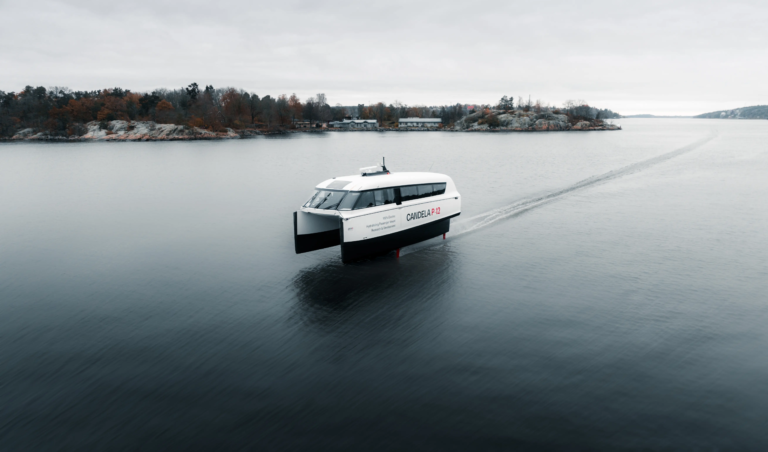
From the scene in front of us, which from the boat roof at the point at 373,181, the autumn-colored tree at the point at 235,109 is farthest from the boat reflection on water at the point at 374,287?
the autumn-colored tree at the point at 235,109

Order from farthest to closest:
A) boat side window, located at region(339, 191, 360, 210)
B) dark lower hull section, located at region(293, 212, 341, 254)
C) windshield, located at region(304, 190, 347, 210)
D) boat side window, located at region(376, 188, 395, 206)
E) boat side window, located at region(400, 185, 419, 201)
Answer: boat side window, located at region(400, 185, 419, 201), boat side window, located at region(376, 188, 395, 206), dark lower hull section, located at region(293, 212, 341, 254), windshield, located at region(304, 190, 347, 210), boat side window, located at region(339, 191, 360, 210)

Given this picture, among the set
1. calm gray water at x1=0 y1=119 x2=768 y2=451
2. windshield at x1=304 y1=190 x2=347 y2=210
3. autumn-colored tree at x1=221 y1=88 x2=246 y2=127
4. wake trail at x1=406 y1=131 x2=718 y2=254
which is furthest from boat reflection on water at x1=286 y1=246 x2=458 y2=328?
autumn-colored tree at x1=221 y1=88 x2=246 y2=127

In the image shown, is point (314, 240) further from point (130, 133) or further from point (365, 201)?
point (130, 133)

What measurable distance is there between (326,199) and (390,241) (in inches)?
141

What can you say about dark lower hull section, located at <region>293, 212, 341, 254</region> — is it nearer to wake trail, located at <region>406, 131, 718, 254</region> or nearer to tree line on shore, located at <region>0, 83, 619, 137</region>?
wake trail, located at <region>406, 131, 718, 254</region>

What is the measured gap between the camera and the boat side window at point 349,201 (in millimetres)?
19806

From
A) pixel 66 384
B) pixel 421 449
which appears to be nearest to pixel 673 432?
pixel 421 449

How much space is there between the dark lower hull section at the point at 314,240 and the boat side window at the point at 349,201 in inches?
90.9

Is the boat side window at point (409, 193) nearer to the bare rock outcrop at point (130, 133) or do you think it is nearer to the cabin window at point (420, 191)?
the cabin window at point (420, 191)

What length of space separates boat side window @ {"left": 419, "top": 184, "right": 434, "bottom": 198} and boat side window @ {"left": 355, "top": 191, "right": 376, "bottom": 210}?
10.4 feet

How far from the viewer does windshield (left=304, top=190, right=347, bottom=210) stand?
795 inches

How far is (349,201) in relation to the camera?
1995 centimetres

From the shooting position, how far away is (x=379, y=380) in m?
12.3

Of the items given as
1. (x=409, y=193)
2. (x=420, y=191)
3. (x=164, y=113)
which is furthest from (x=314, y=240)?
(x=164, y=113)
